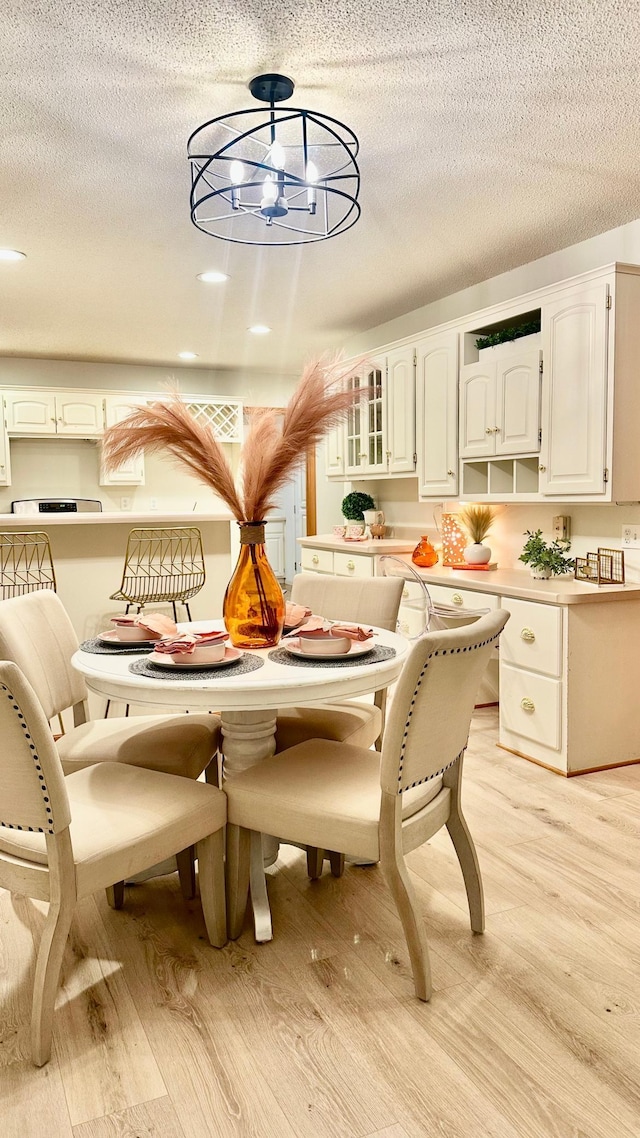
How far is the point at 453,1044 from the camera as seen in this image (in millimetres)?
1604

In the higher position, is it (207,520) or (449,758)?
(207,520)

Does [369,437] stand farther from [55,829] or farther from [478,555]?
[55,829]

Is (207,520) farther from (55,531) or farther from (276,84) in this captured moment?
(276,84)

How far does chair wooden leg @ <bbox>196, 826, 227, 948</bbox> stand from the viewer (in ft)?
6.23

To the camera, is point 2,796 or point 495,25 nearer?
point 2,796

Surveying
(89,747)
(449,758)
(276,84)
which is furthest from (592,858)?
(276,84)

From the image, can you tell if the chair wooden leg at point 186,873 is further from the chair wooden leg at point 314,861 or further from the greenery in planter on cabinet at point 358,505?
the greenery in planter on cabinet at point 358,505

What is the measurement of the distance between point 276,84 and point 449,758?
6.76 feet

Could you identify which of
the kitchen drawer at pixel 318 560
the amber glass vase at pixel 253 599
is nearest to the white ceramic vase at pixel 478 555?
the kitchen drawer at pixel 318 560

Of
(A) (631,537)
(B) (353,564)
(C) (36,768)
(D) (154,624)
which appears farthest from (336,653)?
(B) (353,564)

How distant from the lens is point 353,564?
501 cm

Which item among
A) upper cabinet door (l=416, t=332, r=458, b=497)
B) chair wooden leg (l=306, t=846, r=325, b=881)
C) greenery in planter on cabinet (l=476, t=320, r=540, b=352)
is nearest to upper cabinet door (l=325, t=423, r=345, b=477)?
upper cabinet door (l=416, t=332, r=458, b=497)

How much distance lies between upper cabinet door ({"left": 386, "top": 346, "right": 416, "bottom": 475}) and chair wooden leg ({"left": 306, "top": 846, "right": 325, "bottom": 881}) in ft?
9.46

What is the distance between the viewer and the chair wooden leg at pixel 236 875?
1961 millimetres
